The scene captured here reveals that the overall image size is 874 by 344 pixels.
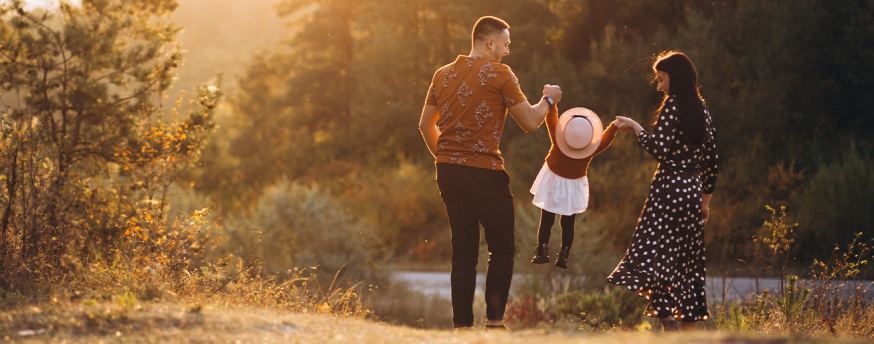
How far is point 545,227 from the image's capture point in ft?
15.6

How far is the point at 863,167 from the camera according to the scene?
456 inches

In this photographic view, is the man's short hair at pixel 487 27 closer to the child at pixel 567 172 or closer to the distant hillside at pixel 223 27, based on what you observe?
the child at pixel 567 172

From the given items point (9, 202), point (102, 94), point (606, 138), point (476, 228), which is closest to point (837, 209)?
point (606, 138)

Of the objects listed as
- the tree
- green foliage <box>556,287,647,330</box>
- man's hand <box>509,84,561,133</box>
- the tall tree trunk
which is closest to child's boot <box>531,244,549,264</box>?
man's hand <box>509,84,561,133</box>

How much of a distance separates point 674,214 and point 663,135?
0.50 metres

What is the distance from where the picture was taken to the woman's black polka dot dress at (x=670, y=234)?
4.31 m

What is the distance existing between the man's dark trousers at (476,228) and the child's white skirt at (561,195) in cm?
53

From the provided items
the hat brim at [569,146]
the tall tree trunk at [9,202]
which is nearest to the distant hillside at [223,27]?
the tall tree trunk at [9,202]

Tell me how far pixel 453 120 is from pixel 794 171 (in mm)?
12490

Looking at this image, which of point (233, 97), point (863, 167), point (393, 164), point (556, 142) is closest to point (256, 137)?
point (233, 97)

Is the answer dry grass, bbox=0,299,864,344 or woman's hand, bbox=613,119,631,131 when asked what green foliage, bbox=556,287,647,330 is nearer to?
woman's hand, bbox=613,119,631,131

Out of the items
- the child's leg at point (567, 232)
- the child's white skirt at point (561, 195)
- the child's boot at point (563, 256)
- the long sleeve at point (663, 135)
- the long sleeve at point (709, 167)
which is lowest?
the child's boot at point (563, 256)

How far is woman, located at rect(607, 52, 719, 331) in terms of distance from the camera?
4.29 metres

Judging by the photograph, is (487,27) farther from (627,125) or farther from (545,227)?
(545,227)
